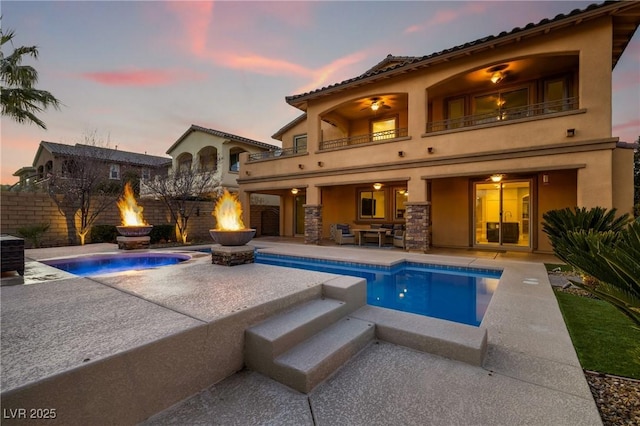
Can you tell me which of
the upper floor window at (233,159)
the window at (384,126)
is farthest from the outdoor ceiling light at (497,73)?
the upper floor window at (233,159)

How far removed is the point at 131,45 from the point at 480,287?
1614 centimetres

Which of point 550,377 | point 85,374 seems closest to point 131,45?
point 85,374

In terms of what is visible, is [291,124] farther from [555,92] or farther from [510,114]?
[555,92]

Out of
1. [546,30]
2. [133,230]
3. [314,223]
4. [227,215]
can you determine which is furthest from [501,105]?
[133,230]

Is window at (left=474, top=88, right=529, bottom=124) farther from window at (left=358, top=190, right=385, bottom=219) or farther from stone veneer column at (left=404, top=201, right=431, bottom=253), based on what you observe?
window at (left=358, top=190, right=385, bottom=219)

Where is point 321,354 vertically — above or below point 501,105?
below

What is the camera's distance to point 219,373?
2.85 m

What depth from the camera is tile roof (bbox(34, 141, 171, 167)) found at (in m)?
13.6

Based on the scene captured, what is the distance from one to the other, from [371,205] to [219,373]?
46.0ft

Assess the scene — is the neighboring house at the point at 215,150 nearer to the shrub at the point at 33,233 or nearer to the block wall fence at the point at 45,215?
the block wall fence at the point at 45,215

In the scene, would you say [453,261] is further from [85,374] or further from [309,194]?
[85,374]

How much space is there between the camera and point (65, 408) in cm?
189

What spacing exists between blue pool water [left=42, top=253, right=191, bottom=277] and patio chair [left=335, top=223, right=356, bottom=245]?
759 cm

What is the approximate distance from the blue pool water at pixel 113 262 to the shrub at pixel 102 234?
490 cm
